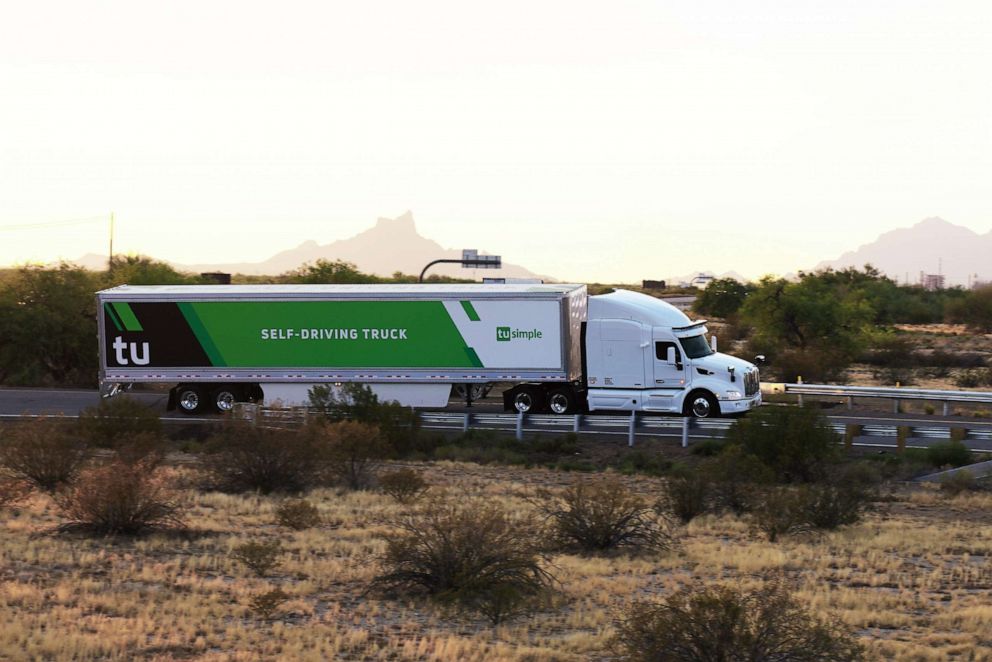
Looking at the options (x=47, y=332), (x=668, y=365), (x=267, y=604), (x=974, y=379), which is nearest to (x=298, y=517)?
(x=267, y=604)

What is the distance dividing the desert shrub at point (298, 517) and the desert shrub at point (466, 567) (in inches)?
148

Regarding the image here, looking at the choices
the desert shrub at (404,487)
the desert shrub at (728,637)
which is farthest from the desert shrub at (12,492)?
the desert shrub at (728,637)

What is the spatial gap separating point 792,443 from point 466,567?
13607 millimetres

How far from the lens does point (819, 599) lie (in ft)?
45.8

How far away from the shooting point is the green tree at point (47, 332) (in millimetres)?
→ 50031

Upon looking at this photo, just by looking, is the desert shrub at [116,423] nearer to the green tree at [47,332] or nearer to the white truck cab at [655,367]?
the white truck cab at [655,367]

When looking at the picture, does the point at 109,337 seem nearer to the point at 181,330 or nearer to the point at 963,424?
the point at 181,330

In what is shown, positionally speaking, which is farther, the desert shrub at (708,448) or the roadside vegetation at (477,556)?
the desert shrub at (708,448)

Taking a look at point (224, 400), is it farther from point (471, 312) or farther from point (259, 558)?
point (259, 558)

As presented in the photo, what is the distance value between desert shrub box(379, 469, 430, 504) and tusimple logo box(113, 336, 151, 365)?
1483cm

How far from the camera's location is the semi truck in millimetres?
32812

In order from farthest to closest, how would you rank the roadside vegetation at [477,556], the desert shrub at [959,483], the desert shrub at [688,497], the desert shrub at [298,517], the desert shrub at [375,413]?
the desert shrub at [375,413] → the desert shrub at [959,483] → the desert shrub at [688,497] → the desert shrub at [298,517] → the roadside vegetation at [477,556]

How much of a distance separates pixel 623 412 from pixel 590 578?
1830cm

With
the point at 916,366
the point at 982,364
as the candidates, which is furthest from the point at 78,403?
the point at 982,364
